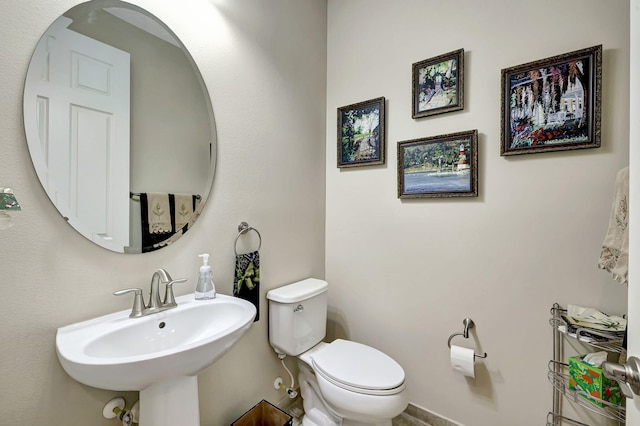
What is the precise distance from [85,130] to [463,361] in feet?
6.27

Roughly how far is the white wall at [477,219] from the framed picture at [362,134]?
0.06 meters

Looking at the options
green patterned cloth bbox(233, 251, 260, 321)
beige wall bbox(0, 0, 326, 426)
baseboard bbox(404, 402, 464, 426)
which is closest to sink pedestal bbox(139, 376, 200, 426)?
beige wall bbox(0, 0, 326, 426)

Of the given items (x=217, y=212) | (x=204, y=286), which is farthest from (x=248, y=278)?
(x=217, y=212)

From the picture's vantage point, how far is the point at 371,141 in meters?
1.85

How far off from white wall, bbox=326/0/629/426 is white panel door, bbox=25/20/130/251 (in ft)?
4.22

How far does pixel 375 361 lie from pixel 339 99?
5.41 feet

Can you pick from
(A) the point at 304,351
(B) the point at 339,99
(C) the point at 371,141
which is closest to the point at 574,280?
(C) the point at 371,141

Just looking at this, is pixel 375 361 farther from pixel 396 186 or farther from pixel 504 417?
pixel 396 186

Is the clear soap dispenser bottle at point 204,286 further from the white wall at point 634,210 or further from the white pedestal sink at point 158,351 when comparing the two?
the white wall at point 634,210

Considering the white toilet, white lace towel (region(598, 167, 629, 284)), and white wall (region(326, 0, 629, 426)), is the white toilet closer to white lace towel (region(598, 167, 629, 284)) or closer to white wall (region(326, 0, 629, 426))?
white wall (region(326, 0, 629, 426))

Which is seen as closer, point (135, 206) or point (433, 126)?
point (135, 206)

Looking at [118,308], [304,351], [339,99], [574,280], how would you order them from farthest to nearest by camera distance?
1. [339,99]
2. [304,351]
3. [574,280]
4. [118,308]

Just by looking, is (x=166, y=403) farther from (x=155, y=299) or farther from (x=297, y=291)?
(x=297, y=291)

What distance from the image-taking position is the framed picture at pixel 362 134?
1812 mm
